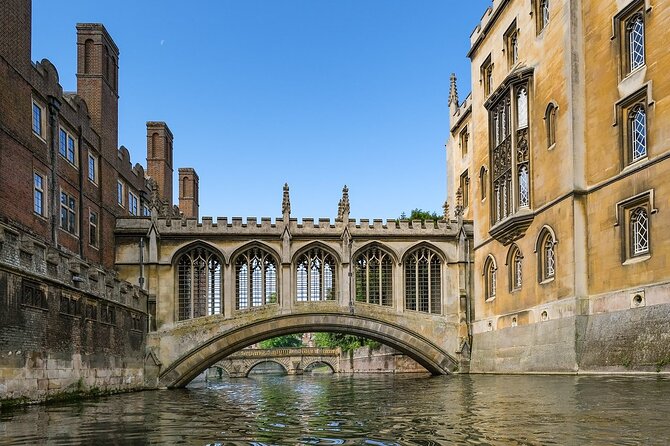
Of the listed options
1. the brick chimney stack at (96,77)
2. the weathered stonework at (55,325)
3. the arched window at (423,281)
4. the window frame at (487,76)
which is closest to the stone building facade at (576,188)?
the window frame at (487,76)

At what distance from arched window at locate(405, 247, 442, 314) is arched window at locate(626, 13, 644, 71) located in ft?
52.8

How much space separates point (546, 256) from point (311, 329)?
12.8 meters

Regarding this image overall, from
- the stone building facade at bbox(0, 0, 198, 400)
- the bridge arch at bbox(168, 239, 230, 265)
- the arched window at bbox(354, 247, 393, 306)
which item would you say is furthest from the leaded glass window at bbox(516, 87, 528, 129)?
the stone building facade at bbox(0, 0, 198, 400)

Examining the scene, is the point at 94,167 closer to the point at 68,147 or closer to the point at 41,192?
the point at 68,147

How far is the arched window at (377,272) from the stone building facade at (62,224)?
10439 millimetres

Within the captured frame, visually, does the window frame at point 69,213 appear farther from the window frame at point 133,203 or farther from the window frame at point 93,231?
the window frame at point 133,203

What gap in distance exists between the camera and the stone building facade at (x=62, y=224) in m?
20.2

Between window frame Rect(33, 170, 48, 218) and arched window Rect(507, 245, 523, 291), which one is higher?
window frame Rect(33, 170, 48, 218)

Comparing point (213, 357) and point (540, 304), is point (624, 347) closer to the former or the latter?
point (540, 304)

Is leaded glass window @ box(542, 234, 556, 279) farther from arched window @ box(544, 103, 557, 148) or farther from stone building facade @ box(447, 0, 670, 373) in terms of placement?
arched window @ box(544, 103, 557, 148)

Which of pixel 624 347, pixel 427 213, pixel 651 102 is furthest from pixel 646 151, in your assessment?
pixel 427 213

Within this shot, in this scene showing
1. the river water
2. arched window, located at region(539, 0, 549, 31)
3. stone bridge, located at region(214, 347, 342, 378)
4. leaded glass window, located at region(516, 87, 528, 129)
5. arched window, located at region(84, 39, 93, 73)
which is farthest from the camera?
stone bridge, located at region(214, 347, 342, 378)

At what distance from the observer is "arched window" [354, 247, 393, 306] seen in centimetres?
3775

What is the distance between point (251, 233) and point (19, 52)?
546 inches
